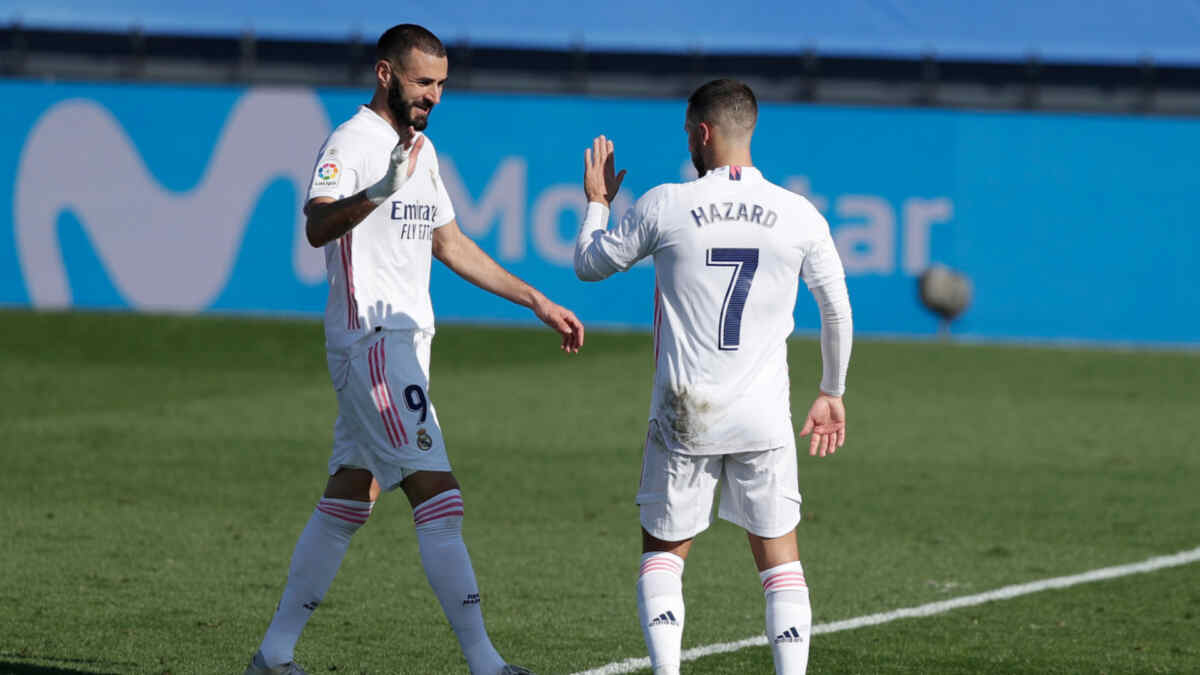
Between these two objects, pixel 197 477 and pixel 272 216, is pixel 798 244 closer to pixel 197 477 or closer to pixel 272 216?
pixel 197 477

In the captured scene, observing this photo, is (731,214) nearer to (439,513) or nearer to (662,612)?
(662,612)

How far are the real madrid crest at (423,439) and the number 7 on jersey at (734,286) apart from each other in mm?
957

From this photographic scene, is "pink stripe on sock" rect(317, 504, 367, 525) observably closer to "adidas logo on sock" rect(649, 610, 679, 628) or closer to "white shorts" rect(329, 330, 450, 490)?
"white shorts" rect(329, 330, 450, 490)

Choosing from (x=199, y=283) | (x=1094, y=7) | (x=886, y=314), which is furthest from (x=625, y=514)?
(x=1094, y=7)

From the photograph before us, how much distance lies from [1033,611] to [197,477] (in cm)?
519

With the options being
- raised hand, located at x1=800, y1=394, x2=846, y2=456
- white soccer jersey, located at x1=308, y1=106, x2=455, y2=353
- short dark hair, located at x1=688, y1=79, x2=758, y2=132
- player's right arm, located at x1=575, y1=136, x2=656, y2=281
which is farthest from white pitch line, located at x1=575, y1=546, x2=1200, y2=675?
short dark hair, located at x1=688, y1=79, x2=758, y2=132

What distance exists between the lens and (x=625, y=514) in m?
9.09

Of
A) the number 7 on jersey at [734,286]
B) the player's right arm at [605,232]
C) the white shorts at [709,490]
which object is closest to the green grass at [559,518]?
the white shorts at [709,490]

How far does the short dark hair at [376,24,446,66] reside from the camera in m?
5.00

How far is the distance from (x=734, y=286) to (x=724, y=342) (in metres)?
0.16

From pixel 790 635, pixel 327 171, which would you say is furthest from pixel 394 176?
pixel 790 635

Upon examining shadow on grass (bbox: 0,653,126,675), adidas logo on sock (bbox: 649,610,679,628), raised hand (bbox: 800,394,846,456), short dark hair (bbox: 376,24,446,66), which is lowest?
shadow on grass (bbox: 0,653,126,675)

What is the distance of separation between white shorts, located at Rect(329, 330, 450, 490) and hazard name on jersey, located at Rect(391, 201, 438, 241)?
0.31 metres

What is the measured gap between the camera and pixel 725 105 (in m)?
4.66
